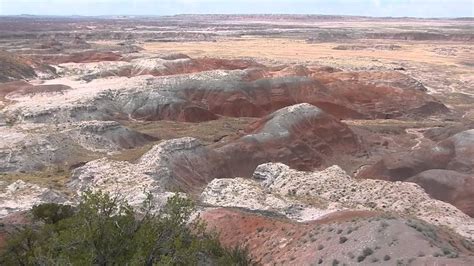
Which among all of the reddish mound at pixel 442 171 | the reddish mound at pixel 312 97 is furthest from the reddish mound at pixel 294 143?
the reddish mound at pixel 312 97

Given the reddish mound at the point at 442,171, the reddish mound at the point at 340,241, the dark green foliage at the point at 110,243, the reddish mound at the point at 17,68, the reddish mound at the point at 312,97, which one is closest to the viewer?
the dark green foliage at the point at 110,243

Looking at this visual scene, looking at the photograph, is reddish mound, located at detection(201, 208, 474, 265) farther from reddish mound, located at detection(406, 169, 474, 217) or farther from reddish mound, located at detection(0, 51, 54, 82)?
reddish mound, located at detection(0, 51, 54, 82)

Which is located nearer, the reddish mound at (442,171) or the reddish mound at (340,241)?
the reddish mound at (340,241)

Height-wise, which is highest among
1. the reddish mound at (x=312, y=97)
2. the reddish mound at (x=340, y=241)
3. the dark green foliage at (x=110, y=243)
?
the dark green foliage at (x=110, y=243)

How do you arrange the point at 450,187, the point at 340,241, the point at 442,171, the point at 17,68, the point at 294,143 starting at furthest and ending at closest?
the point at 17,68 → the point at 294,143 → the point at 442,171 → the point at 450,187 → the point at 340,241

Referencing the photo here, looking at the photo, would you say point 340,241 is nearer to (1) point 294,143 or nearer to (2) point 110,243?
(2) point 110,243

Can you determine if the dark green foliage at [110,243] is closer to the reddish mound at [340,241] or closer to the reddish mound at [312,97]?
the reddish mound at [340,241]

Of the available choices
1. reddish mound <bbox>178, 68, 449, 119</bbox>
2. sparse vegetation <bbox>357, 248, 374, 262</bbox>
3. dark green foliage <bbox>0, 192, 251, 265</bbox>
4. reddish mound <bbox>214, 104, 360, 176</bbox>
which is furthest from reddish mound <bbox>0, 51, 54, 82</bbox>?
sparse vegetation <bbox>357, 248, 374, 262</bbox>

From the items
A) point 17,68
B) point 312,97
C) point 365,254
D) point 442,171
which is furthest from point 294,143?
point 17,68

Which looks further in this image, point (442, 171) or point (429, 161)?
point (429, 161)
